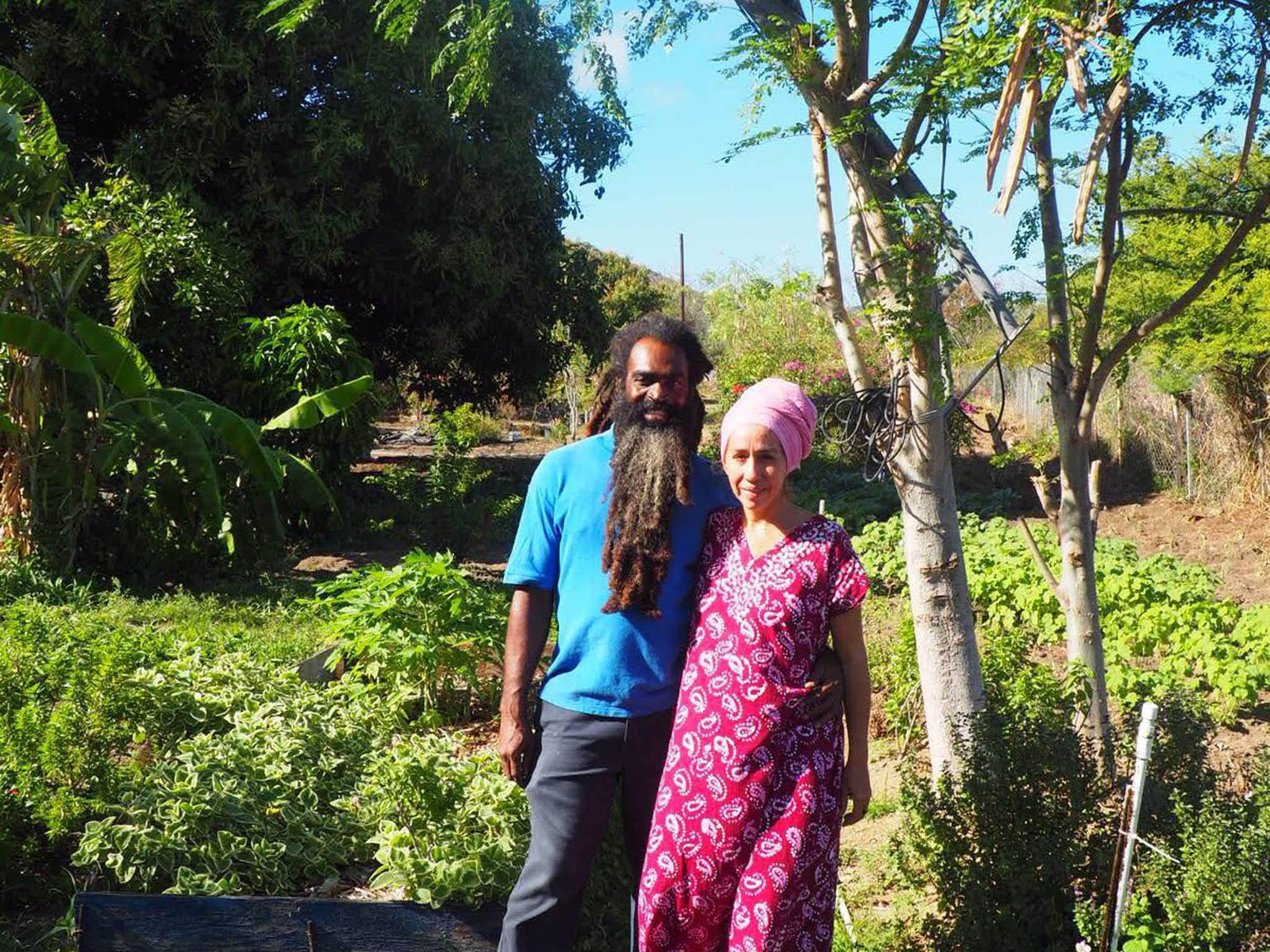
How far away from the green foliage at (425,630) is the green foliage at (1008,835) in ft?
8.10

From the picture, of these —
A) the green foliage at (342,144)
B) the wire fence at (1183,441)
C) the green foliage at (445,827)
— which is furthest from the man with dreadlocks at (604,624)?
the wire fence at (1183,441)

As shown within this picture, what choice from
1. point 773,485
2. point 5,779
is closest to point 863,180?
point 773,485

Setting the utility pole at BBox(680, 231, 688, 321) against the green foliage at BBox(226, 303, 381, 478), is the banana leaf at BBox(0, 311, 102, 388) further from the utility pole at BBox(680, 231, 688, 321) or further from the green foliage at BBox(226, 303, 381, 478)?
the utility pole at BBox(680, 231, 688, 321)

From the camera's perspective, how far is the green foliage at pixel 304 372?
38.5ft

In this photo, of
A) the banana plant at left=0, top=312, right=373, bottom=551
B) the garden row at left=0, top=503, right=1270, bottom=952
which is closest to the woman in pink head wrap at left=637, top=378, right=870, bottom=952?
the garden row at left=0, top=503, right=1270, bottom=952

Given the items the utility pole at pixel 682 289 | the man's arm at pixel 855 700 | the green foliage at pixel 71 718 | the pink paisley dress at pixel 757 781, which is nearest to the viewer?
the pink paisley dress at pixel 757 781

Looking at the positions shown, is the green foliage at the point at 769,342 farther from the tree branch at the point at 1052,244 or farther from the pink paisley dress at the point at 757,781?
the pink paisley dress at the point at 757,781

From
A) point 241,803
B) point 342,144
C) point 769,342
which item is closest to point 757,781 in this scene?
point 241,803

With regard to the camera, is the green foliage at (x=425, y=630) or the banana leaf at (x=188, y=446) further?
the banana leaf at (x=188, y=446)

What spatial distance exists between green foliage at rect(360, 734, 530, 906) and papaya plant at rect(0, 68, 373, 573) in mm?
6325

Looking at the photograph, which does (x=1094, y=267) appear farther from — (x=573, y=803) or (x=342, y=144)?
(x=342, y=144)

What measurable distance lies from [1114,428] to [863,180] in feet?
46.3

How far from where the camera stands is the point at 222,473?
35.3 ft

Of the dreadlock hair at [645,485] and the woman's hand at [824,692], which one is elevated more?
the dreadlock hair at [645,485]
